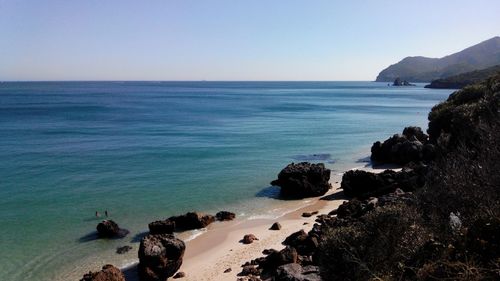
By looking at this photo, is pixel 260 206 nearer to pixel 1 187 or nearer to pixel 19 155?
pixel 1 187

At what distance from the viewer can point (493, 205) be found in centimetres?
1209

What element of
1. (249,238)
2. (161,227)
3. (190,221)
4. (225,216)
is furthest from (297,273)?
(225,216)

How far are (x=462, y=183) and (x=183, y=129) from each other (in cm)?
5586

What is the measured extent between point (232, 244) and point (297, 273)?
7.34 m

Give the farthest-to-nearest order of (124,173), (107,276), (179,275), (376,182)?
1. (124,173)
2. (376,182)
3. (179,275)
4. (107,276)

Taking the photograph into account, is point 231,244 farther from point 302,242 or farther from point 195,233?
point 302,242

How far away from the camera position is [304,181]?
31.0 meters

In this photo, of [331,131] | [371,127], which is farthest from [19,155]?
[371,127]

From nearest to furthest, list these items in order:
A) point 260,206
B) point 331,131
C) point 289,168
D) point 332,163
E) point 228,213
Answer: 1. point 228,213
2. point 260,206
3. point 289,168
4. point 332,163
5. point 331,131

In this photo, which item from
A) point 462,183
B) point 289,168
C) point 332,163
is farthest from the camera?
point 332,163

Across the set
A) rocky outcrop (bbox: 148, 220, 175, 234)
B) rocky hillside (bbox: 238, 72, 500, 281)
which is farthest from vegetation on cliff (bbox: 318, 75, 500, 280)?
rocky outcrop (bbox: 148, 220, 175, 234)

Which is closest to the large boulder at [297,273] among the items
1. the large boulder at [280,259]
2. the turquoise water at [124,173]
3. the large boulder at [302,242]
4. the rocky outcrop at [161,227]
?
the large boulder at [280,259]

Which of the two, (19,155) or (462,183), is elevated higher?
(462,183)

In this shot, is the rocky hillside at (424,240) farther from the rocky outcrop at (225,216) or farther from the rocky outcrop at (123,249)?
the rocky outcrop at (123,249)
